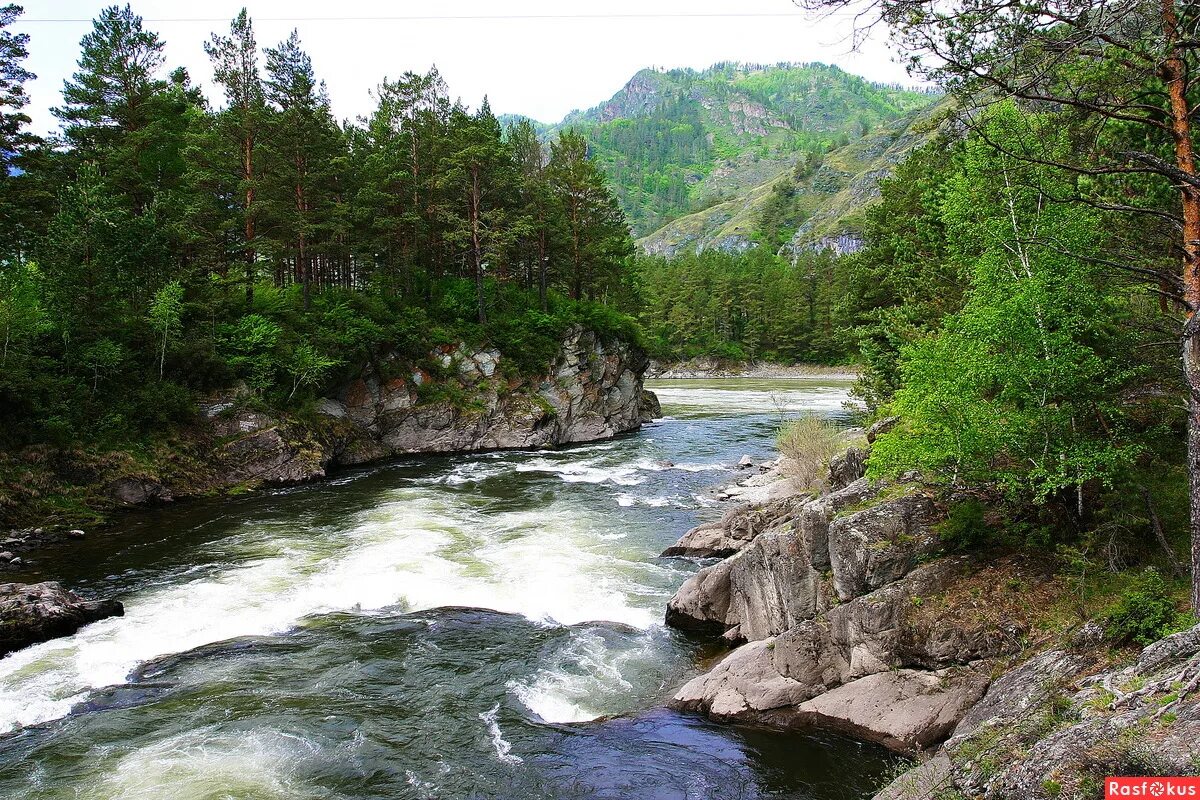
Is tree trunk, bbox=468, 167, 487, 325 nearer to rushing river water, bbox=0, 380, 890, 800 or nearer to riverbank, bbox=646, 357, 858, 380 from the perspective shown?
rushing river water, bbox=0, 380, 890, 800

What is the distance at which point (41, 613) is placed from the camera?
13367mm

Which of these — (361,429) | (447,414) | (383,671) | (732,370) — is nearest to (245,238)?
(361,429)

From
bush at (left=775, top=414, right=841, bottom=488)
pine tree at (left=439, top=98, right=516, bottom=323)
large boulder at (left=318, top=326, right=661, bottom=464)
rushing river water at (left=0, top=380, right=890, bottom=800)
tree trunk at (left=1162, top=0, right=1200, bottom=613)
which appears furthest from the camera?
pine tree at (left=439, top=98, right=516, bottom=323)

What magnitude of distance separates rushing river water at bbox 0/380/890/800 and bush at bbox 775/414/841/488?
11.8 ft

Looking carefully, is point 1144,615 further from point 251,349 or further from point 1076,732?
point 251,349

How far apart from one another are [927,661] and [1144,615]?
277 cm

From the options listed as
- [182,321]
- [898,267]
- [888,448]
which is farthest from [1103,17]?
[182,321]

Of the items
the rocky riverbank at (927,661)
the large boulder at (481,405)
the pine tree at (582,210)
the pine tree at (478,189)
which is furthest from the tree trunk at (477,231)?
the rocky riverbank at (927,661)

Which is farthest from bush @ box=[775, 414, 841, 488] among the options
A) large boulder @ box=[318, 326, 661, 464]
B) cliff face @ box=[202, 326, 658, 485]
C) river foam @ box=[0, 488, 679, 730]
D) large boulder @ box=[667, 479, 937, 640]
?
cliff face @ box=[202, 326, 658, 485]

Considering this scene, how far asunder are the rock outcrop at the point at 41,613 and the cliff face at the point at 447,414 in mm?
12841

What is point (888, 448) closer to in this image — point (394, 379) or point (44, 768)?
point (44, 768)

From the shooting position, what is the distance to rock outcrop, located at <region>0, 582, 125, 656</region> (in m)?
12.9

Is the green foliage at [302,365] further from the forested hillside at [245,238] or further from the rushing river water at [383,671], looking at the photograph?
the rushing river water at [383,671]

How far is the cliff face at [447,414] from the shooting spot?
28.2 m
